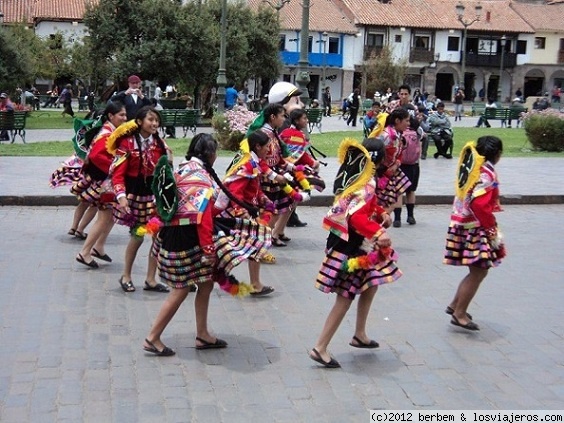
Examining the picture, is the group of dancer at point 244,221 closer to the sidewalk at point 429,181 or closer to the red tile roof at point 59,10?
the sidewalk at point 429,181

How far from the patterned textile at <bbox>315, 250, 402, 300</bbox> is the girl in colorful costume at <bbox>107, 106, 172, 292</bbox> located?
221 cm

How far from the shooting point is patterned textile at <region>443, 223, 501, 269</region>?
22.5 ft

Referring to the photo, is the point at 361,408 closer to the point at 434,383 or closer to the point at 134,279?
the point at 434,383

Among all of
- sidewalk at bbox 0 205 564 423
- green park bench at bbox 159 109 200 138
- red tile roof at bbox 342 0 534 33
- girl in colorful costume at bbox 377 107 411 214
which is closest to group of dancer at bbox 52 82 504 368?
sidewalk at bbox 0 205 564 423

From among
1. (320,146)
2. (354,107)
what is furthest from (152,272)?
(354,107)

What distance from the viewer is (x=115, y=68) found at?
35781 mm

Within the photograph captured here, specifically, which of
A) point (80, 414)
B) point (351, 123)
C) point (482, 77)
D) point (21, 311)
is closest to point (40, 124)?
point (351, 123)

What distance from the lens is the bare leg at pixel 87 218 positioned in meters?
10.2

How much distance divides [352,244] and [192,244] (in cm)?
109

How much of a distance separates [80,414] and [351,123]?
33316 mm

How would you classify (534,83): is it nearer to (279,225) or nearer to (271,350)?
(279,225)

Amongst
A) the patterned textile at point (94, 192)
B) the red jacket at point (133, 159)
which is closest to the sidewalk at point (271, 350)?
the patterned textile at point (94, 192)

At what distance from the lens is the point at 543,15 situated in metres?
74.7

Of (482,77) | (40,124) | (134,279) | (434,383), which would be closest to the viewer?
(434,383)
